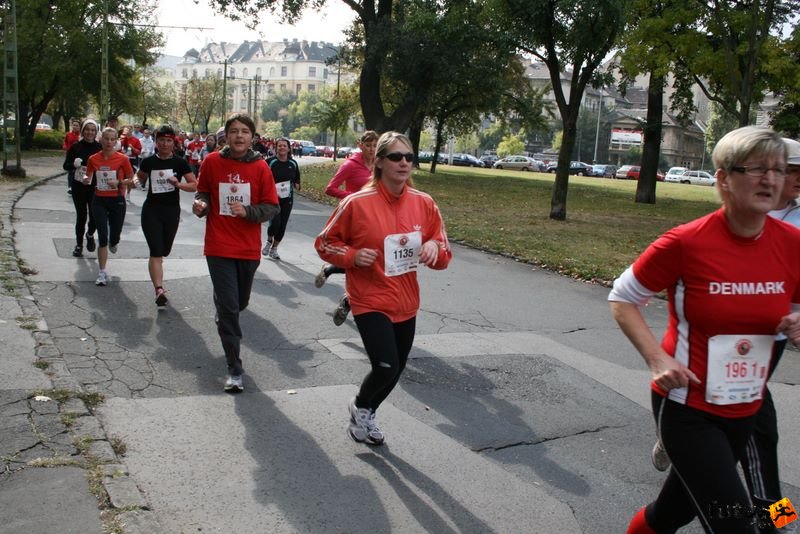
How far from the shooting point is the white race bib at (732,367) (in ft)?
9.23

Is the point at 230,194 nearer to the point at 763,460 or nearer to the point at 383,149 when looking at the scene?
the point at 383,149

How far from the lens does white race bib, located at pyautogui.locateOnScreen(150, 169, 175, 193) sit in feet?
27.1

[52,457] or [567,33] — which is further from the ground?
[567,33]

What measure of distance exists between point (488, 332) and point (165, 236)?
11.4 feet

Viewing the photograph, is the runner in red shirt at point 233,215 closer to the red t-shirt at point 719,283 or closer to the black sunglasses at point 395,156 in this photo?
the black sunglasses at point 395,156

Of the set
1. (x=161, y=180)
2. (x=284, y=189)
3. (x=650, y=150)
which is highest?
(x=650, y=150)

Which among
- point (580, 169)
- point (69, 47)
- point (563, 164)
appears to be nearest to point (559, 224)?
point (563, 164)

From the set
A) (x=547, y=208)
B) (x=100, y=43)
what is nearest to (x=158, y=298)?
(x=547, y=208)

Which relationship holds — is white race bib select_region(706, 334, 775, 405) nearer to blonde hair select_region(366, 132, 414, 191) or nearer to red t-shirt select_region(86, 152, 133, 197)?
blonde hair select_region(366, 132, 414, 191)

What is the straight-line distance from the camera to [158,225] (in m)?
8.44

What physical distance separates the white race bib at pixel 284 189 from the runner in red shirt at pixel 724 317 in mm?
9568

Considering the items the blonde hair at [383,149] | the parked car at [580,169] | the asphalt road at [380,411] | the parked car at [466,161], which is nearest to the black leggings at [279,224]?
the asphalt road at [380,411]

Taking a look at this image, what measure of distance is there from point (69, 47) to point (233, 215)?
137 ft

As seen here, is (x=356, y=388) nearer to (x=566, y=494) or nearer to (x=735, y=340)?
(x=566, y=494)
